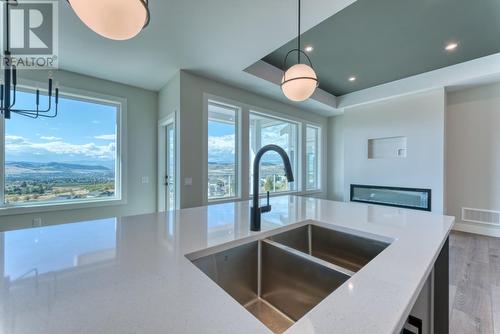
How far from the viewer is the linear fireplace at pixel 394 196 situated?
13.2ft

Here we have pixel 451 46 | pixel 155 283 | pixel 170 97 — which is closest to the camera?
pixel 155 283

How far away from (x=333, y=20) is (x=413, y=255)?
2.66 metres

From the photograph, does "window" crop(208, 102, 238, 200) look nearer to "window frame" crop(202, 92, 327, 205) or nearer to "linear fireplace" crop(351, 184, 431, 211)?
"window frame" crop(202, 92, 327, 205)

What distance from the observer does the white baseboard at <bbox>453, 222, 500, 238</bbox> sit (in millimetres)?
3766

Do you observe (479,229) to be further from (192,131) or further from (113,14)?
(113,14)

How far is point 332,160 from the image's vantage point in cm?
598

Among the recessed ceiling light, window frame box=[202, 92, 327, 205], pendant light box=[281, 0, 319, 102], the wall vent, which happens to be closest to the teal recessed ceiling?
the recessed ceiling light

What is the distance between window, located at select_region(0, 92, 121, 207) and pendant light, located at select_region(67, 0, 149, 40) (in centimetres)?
292

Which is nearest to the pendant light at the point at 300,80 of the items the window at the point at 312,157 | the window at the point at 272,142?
the window at the point at 272,142

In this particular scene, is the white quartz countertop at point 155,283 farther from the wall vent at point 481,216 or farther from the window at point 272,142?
the wall vent at point 481,216

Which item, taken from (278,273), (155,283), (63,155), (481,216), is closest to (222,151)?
(63,155)

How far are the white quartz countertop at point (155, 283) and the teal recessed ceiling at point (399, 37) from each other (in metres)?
2.10

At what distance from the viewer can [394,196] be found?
4.46 meters

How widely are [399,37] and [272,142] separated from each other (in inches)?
107
